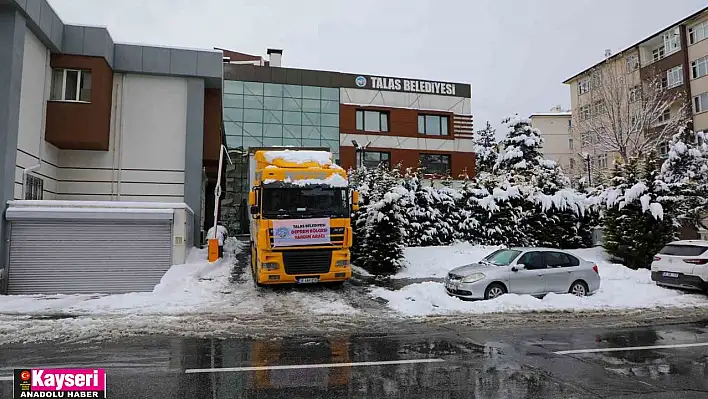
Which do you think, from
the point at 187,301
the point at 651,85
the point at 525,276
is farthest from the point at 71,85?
the point at 651,85

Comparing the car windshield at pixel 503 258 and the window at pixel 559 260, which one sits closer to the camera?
the car windshield at pixel 503 258

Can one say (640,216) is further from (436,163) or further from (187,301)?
(436,163)

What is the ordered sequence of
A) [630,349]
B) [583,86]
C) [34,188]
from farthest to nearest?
[583,86] < [34,188] < [630,349]

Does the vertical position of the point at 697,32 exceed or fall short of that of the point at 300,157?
it exceeds it

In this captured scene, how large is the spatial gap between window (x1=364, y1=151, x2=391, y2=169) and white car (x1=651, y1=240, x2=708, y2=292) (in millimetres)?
26701

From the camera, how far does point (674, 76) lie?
37719mm

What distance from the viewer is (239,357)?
23.7 ft

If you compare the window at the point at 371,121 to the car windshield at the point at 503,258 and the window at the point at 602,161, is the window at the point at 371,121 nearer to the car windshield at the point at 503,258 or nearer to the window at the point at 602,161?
the window at the point at 602,161

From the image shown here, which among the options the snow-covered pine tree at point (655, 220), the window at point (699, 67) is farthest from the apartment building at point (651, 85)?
the snow-covered pine tree at point (655, 220)

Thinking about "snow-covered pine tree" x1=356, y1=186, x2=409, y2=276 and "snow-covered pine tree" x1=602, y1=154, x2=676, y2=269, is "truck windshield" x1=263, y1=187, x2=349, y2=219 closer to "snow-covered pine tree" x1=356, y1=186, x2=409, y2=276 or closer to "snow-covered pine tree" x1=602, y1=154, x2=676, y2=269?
"snow-covered pine tree" x1=356, y1=186, x2=409, y2=276

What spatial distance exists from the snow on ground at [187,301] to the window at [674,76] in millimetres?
35826

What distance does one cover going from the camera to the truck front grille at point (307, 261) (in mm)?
13500

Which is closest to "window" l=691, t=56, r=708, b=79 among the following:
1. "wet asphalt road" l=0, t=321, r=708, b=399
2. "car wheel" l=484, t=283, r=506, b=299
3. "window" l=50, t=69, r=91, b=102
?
"car wheel" l=484, t=283, r=506, b=299

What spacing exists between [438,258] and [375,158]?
21.7 meters
